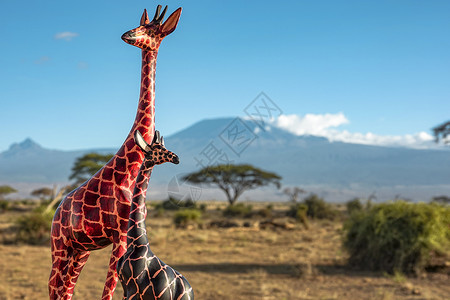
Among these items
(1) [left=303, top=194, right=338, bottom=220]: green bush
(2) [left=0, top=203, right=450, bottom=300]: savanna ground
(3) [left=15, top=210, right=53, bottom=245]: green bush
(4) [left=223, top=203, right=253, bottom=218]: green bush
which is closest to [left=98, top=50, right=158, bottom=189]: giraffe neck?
(2) [left=0, top=203, right=450, bottom=300]: savanna ground

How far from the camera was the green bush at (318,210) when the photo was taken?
30.8 metres

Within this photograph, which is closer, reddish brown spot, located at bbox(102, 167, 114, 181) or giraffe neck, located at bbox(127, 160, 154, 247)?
giraffe neck, located at bbox(127, 160, 154, 247)

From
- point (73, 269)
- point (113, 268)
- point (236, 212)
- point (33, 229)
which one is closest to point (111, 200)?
point (113, 268)

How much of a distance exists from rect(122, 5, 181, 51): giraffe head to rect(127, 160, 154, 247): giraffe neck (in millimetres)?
947

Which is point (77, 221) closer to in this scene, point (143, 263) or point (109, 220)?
point (109, 220)

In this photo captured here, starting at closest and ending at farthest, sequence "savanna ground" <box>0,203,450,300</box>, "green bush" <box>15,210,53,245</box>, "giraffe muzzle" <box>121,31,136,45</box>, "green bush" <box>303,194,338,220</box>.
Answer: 1. "giraffe muzzle" <box>121,31,136,45</box>
2. "savanna ground" <box>0,203,450,300</box>
3. "green bush" <box>15,210,53,245</box>
4. "green bush" <box>303,194,338,220</box>

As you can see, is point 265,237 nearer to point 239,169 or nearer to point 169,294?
point 169,294

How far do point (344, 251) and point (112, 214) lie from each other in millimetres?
13025

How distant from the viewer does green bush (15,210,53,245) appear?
1881 centimetres

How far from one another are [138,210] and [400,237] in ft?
39.1

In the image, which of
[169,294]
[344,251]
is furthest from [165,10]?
[344,251]

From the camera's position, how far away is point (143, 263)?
298 centimetres

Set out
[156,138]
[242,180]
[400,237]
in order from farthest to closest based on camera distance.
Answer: [242,180] → [400,237] → [156,138]

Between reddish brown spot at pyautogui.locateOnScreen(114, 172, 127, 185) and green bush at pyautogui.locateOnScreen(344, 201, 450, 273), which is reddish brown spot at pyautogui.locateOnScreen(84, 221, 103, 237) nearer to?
reddish brown spot at pyautogui.locateOnScreen(114, 172, 127, 185)
